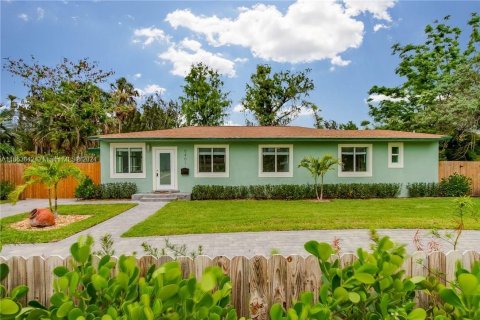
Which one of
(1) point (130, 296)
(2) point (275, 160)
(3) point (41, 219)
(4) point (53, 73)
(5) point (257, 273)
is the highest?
(4) point (53, 73)

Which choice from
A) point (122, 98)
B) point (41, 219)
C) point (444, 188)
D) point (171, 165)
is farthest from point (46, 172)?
point (122, 98)

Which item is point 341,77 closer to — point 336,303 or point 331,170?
point 331,170

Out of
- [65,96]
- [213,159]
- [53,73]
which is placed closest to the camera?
[213,159]

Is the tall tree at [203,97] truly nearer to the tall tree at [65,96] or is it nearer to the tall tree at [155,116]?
the tall tree at [155,116]

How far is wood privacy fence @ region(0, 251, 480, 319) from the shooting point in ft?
6.40

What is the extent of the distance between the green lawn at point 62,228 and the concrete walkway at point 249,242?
319 mm

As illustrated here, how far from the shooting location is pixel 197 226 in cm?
768

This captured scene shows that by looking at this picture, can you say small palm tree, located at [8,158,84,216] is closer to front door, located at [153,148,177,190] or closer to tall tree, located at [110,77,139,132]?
front door, located at [153,148,177,190]

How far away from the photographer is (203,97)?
28.3m

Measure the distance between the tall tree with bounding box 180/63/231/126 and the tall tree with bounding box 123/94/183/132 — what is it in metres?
4.41

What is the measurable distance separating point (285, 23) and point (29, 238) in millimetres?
13807

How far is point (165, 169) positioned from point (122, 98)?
68.5 feet

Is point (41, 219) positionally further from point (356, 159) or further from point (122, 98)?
point (122, 98)

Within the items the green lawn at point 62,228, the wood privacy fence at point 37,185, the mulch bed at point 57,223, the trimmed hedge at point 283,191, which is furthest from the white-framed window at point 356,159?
the wood privacy fence at point 37,185
